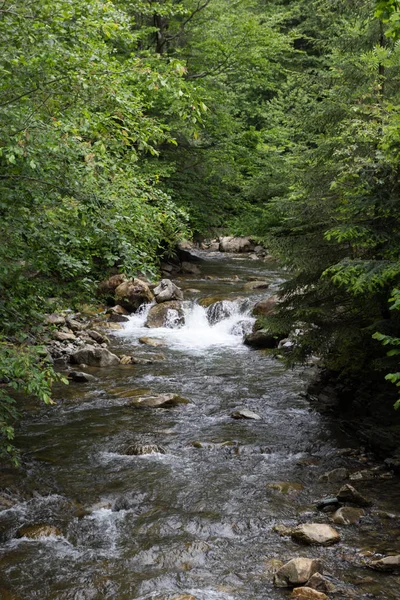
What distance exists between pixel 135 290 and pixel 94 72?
1322cm

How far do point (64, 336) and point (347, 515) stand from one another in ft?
32.0

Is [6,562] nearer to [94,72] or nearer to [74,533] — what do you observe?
[74,533]

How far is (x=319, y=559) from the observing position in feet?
18.6

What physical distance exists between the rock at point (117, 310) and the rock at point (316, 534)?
504 inches

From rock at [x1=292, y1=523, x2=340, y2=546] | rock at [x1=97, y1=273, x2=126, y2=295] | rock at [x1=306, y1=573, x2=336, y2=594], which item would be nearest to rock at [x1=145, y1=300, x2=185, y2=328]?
rock at [x1=97, y1=273, x2=126, y2=295]

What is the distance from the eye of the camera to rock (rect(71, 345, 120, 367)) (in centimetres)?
1358

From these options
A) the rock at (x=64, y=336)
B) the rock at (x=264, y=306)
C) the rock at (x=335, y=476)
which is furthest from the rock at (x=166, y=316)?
the rock at (x=335, y=476)

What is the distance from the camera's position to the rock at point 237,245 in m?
31.8

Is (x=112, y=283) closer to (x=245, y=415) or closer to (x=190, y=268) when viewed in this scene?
(x=190, y=268)

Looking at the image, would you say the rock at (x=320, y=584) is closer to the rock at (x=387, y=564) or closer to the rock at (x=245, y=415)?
the rock at (x=387, y=564)

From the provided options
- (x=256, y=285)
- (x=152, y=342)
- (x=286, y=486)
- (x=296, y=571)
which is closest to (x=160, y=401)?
(x=286, y=486)

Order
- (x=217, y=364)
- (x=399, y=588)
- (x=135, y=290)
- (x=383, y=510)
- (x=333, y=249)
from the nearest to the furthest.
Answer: (x=399, y=588), (x=383, y=510), (x=333, y=249), (x=217, y=364), (x=135, y=290)

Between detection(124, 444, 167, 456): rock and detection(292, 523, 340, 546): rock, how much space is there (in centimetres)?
305

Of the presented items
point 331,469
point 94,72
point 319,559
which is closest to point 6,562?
point 319,559
